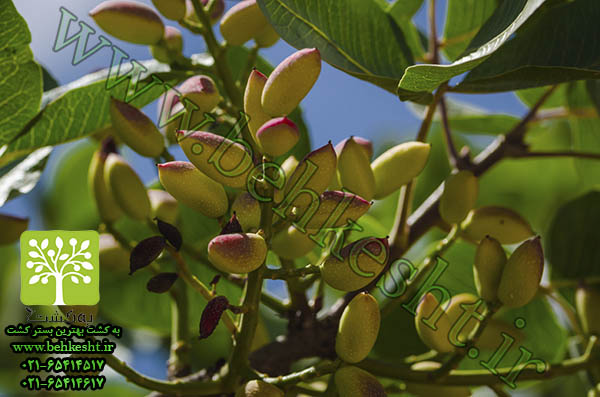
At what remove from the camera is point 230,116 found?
0.84 m

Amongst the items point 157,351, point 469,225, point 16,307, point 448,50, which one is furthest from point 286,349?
point 16,307

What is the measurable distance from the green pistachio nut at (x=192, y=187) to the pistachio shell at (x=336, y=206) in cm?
8

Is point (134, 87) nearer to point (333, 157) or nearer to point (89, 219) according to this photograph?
point (333, 157)

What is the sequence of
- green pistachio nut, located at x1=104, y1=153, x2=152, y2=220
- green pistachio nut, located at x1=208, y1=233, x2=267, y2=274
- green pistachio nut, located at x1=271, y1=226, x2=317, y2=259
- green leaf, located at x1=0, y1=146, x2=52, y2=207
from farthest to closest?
green leaf, located at x1=0, y1=146, x2=52, y2=207, green pistachio nut, located at x1=104, y1=153, x2=152, y2=220, green pistachio nut, located at x1=271, y1=226, x2=317, y2=259, green pistachio nut, located at x1=208, y1=233, x2=267, y2=274

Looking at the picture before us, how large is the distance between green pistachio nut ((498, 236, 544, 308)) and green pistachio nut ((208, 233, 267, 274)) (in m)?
0.28

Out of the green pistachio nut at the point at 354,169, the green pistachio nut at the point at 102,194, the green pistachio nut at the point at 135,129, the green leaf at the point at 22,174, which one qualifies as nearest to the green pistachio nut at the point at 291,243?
the green pistachio nut at the point at 354,169

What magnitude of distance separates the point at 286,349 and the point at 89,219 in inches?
28.5

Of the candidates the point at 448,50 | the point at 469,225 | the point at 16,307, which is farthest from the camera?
the point at 16,307

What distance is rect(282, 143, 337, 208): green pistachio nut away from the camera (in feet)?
1.94

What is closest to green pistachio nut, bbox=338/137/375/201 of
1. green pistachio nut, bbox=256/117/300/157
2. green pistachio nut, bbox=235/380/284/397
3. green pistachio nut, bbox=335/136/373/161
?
green pistachio nut, bbox=335/136/373/161

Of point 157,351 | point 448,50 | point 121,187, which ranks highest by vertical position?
point 448,50

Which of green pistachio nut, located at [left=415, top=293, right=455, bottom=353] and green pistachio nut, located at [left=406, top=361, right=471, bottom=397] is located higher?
green pistachio nut, located at [left=415, top=293, right=455, bottom=353]

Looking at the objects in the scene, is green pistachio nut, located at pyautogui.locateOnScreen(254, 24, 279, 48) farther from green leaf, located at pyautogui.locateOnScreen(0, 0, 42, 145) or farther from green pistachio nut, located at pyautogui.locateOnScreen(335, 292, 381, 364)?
green pistachio nut, located at pyautogui.locateOnScreen(335, 292, 381, 364)

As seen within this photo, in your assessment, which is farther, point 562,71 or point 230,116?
point 230,116
